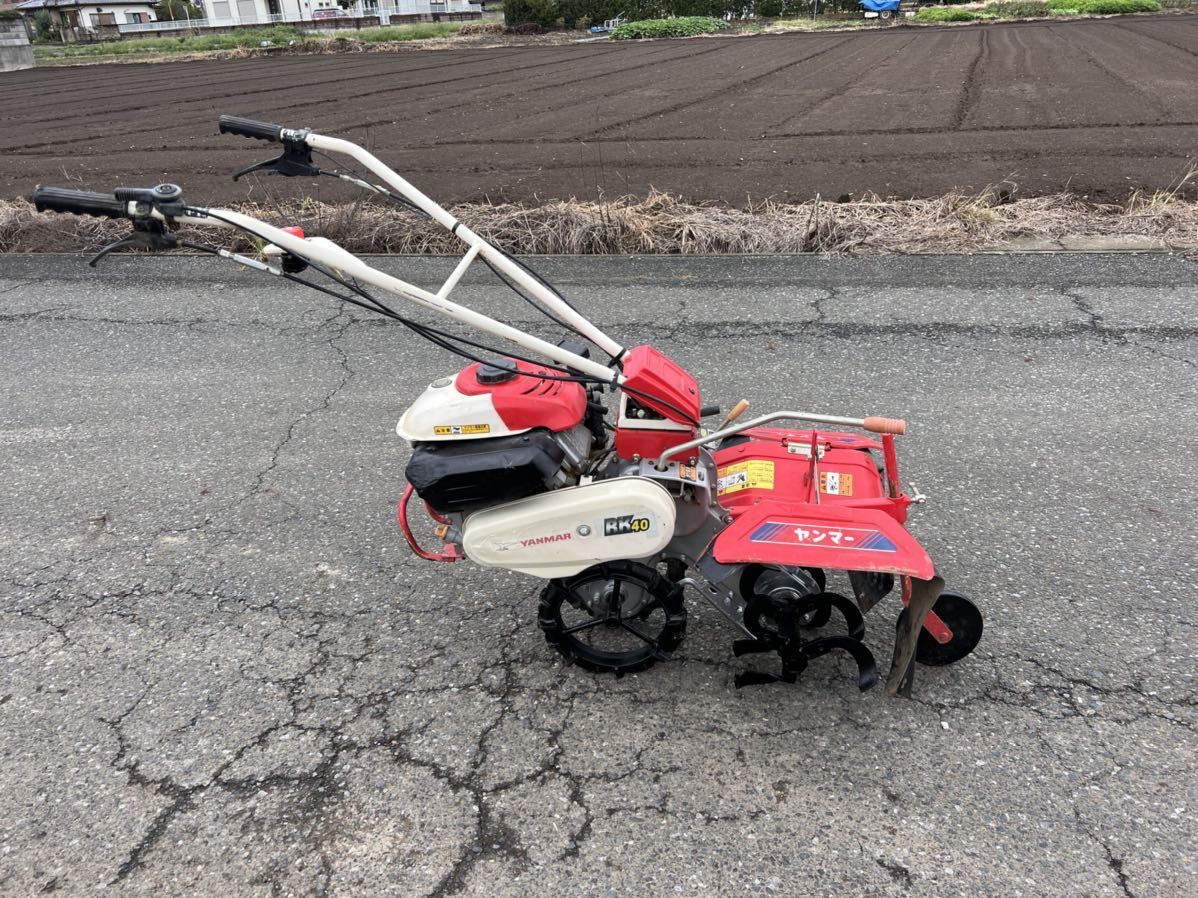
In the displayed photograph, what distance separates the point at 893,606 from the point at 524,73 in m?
22.8

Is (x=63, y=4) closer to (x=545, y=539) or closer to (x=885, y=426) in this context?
(x=545, y=539)

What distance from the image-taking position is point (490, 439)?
2.66 metres

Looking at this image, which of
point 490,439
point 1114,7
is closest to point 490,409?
point 490,439

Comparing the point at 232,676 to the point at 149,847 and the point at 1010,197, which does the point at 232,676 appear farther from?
the point at 1010,197

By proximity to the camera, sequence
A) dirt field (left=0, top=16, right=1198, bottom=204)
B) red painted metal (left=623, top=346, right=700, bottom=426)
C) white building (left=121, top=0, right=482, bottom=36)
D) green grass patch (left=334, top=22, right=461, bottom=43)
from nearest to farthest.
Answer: red painted metal (left=623, top=346, right=700, bottom=426)
dirt field (left=0, top=16, right=1198, bottom=204)
green grass patch (left=334, top=22, right=461, bottom=43)
white building (left=121, top=0, right=482, bottom=36)

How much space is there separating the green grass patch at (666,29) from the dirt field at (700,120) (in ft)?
34.6

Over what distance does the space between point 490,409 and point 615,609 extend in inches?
30.1

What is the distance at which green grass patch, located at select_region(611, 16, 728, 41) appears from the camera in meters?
35.9

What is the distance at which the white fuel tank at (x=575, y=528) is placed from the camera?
2543 mm

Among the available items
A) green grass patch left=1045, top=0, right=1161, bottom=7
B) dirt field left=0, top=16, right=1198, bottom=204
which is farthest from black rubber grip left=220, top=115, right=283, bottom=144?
green grass patch left=1045, top=0, right=1161, bottom=7

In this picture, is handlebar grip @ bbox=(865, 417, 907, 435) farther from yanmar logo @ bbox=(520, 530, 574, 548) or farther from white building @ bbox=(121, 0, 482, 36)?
white building @ bbox=(121, 0, 482, 36)

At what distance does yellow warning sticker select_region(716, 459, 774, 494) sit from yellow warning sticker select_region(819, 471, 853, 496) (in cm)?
16

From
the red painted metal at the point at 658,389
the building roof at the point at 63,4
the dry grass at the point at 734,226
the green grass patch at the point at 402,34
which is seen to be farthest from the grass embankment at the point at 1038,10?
the building roof at the point at 63,4

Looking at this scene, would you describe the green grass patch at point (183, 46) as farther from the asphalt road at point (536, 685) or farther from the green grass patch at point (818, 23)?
the asphalt road at point (536, 685)
